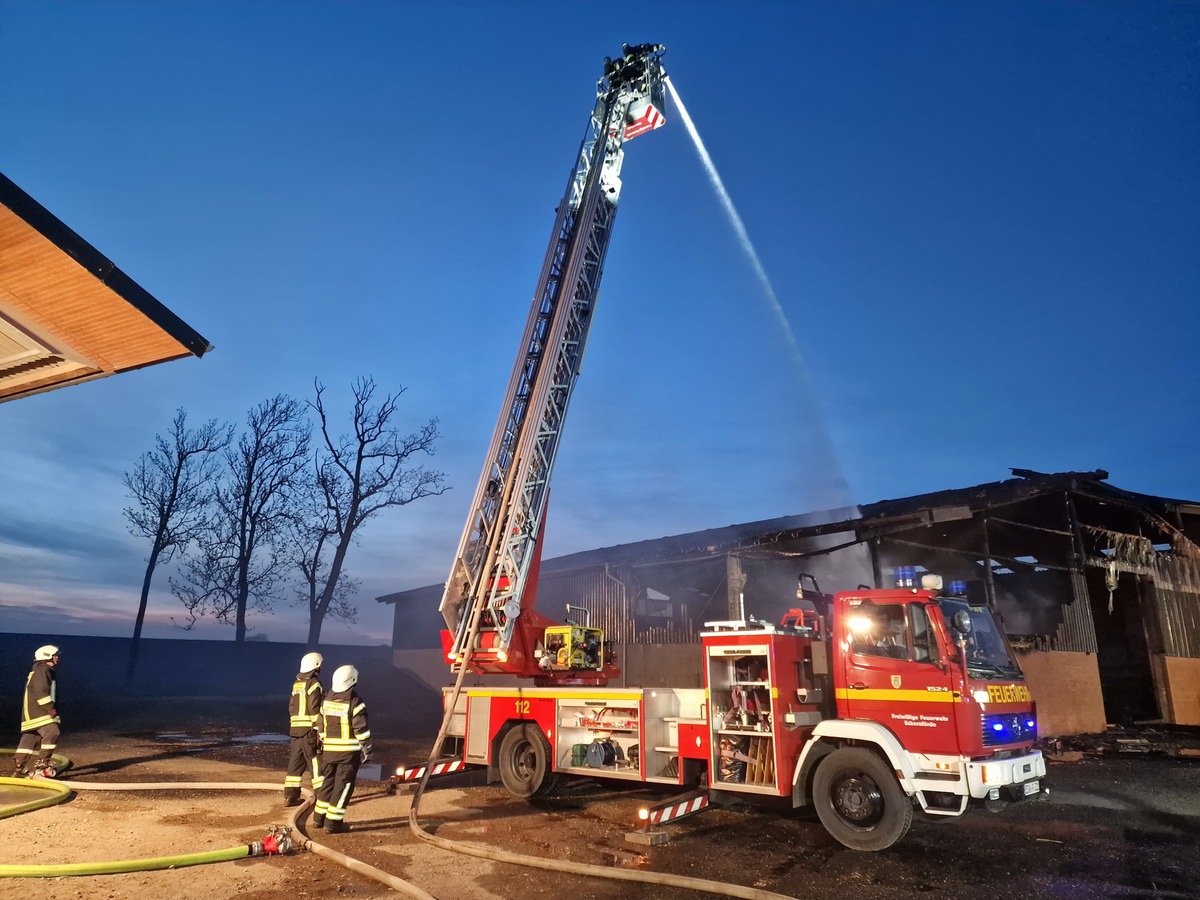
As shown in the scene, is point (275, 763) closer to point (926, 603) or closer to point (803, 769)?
point (803, 769)

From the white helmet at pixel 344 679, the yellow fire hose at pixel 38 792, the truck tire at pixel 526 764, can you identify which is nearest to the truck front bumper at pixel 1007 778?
the truck tire at pixel 526 764

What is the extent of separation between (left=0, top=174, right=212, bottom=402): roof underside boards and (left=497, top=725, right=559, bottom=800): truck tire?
6.40 meters

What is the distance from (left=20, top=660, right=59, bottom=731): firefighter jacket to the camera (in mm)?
10203

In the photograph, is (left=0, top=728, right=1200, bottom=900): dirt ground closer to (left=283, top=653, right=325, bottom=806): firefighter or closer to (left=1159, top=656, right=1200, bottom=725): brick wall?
(left=283, top=653, right=325, bottom=806): firefighter

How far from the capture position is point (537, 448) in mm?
11391

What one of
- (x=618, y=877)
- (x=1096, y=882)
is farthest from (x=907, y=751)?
(x=618, y=877)

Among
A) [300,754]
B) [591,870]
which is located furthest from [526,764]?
[591,870]

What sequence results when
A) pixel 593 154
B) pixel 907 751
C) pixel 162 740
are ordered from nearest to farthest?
1. pixel 907 751
2. pixel 593 154
3. pixel 162 740

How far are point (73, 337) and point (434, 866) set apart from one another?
5789mm

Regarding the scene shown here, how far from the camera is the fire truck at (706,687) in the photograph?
23.7 ft

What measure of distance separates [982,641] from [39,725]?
40.2ft

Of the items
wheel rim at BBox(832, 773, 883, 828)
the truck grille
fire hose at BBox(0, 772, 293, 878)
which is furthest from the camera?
wheel rim at BBox(832, 773, 883, 828)

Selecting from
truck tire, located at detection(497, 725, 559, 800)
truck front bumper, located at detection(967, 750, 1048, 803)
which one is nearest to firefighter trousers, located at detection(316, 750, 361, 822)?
truck tire, located at detection(497, 725, 559, 800)

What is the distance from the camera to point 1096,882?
6.48 metres
